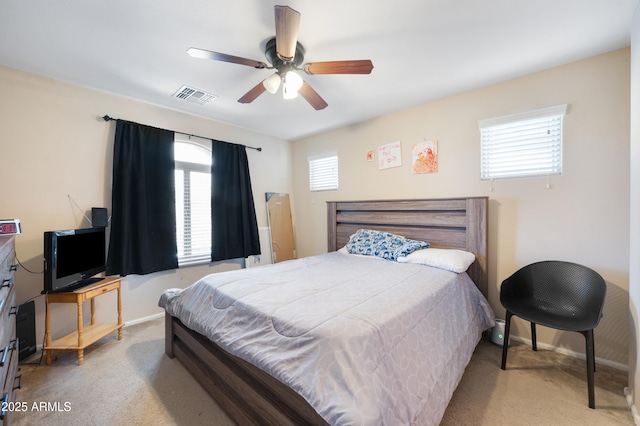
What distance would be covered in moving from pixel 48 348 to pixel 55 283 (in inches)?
21.6

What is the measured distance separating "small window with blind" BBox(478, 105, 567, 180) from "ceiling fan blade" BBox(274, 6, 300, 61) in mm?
2071

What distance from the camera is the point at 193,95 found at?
2691 mm

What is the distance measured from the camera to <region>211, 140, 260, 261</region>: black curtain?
339cm

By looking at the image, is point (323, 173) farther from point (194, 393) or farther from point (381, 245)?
point (194, 393)

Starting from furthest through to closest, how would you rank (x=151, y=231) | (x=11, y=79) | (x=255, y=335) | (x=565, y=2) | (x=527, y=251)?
(x=151, y=231)
(x=527, y=251)
(x=11, y=79)
(x=565, y=2)
(x=255, y=335)

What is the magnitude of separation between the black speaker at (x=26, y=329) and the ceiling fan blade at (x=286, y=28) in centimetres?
296

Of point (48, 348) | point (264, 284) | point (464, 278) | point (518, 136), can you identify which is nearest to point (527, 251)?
point (464, 278)

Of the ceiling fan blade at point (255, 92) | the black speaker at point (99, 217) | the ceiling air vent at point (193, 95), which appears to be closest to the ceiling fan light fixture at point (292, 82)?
the ceiling fan blade at point (255, 92)

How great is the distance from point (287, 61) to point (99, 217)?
7.73ft

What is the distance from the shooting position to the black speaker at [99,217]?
246 centimetres

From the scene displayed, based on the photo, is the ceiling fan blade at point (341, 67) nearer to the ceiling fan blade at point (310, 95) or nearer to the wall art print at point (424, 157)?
the ceiling fan blade at point (310, 95)

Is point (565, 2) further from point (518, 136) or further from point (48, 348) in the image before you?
point (48, 348)

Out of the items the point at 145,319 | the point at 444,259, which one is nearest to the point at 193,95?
the point at 145,319

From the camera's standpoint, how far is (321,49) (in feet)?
6.38
